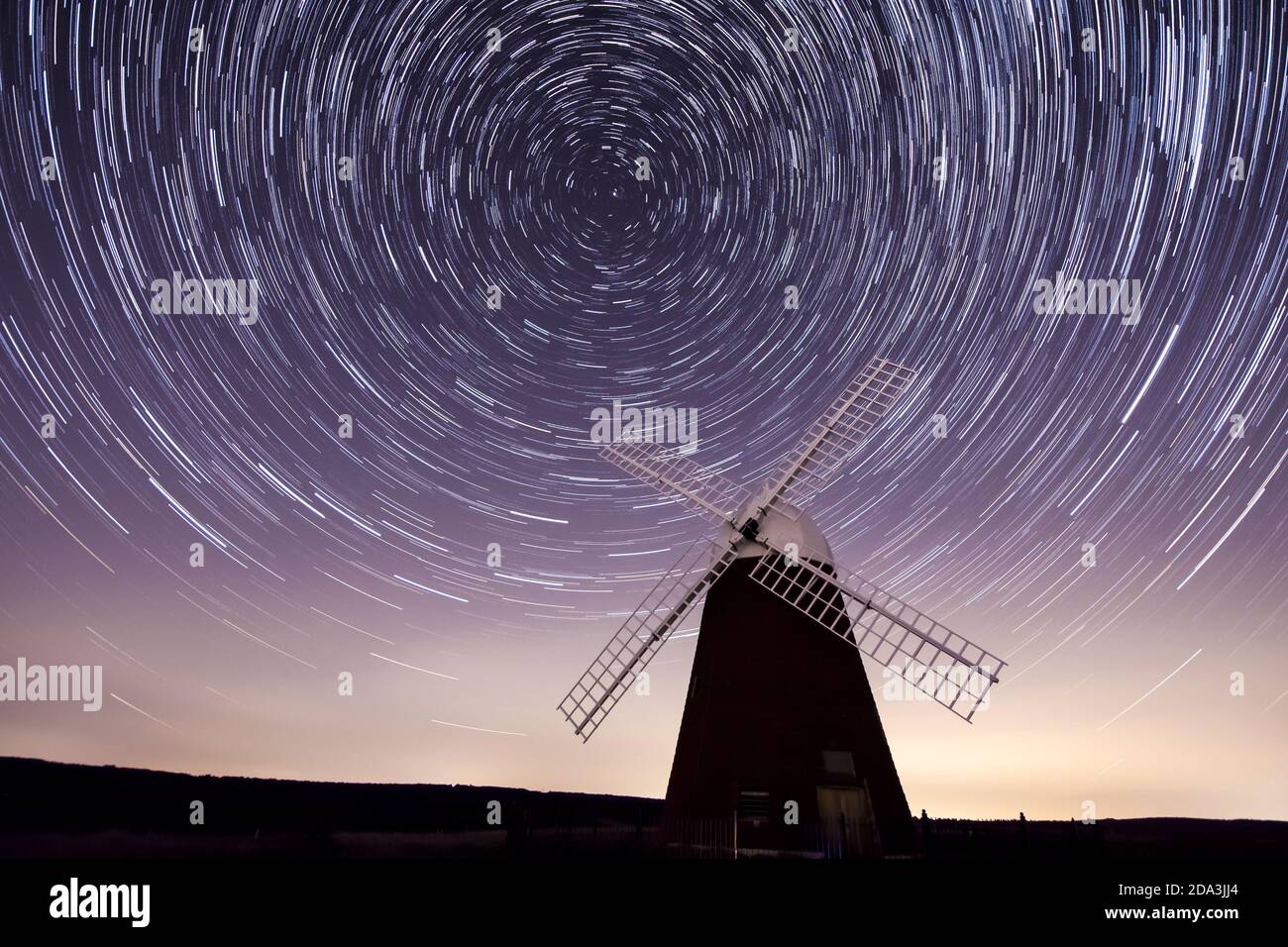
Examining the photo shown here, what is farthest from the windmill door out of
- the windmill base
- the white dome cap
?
the white dome cap

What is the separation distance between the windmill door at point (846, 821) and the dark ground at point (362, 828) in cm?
25

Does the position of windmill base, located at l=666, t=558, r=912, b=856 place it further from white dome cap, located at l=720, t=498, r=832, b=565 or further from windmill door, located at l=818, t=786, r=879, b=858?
white dome cap, located at l=720, t=498, r=832, b=565

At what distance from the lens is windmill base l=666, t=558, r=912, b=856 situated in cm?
1711

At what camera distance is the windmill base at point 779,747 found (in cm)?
1711

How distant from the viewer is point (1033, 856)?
16016 millimetres

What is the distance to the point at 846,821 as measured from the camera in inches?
666

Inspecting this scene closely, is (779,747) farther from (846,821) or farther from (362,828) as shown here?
(362,828)

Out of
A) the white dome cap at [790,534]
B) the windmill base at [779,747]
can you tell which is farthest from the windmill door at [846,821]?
the white dome cap at [790,534]
